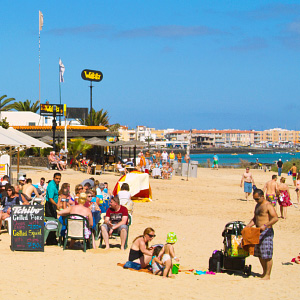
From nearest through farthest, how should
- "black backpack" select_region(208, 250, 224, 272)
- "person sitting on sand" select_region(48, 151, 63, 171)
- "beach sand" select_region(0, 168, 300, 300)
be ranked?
"beach sand" select_region(0, 168, 300, 300)
"black backpack" select_region(208, 250, 224, 272)
"person sitting on sand" select_region(48, 151, 63, 171)

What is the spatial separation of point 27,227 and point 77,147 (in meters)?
23.1

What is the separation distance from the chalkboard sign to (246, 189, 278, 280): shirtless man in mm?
3662

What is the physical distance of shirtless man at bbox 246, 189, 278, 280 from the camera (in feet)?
27.8

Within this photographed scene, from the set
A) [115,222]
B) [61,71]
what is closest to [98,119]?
[61,71]

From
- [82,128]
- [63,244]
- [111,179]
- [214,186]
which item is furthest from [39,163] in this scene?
[63,244]

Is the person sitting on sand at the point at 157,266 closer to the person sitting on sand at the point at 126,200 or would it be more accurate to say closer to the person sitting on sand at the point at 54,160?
the person sitting on sand at the point at 126,200

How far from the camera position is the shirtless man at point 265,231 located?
848cm

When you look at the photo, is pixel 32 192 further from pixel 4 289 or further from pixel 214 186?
pixel 214 186

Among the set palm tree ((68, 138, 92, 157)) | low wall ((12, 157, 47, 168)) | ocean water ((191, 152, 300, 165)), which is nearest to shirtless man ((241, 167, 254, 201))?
low wall ((12, 157, 47, 168))

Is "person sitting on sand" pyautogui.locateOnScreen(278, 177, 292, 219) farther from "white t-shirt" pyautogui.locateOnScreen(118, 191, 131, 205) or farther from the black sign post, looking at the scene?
the black sign post

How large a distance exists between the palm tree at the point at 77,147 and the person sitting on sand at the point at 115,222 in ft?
73.5

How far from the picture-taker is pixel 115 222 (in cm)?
1036

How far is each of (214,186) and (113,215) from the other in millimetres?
17649

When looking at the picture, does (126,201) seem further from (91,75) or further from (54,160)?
(91,75)
